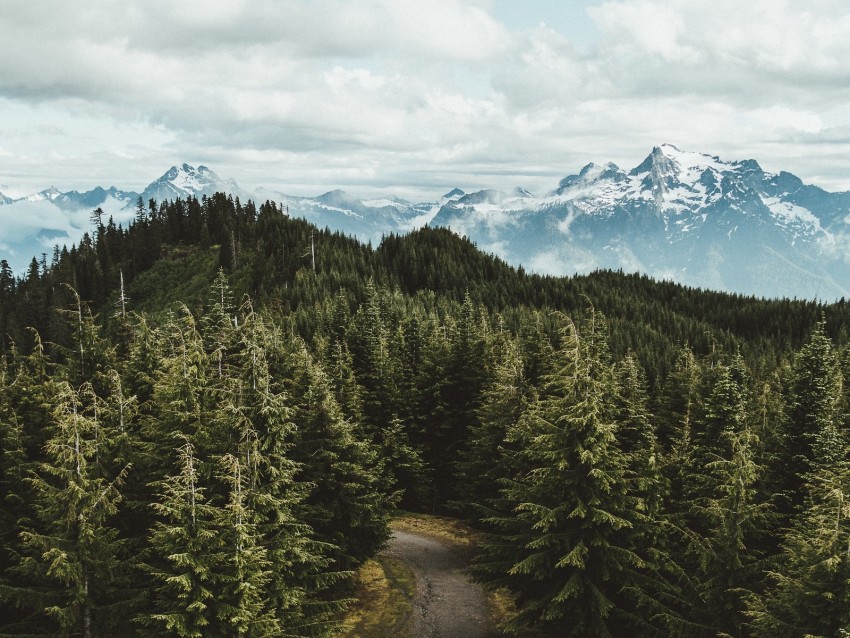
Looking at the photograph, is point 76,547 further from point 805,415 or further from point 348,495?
point 805,415

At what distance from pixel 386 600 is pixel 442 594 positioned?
3009 millimetres

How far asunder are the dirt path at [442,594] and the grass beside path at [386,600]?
513mm

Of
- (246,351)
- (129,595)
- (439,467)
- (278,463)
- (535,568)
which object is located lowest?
(439,467)

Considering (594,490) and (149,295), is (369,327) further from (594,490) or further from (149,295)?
(149,295)

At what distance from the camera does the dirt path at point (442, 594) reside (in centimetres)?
2977

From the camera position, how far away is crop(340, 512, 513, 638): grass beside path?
1177 inches

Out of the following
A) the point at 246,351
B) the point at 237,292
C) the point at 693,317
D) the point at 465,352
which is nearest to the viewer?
the point at 246,351

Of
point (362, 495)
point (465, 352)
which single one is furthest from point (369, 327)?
point (362, 495)

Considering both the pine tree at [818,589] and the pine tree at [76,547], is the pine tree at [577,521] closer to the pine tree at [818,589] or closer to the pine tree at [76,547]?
the pine tree at [818,589]

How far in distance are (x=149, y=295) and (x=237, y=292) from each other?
2375 centimetres

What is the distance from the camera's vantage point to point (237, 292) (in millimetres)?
120750

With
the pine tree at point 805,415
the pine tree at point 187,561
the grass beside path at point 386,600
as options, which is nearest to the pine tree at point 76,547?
the pine tree at point 187,561

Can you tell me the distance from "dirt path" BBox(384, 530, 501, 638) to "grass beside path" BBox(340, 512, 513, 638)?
513 millimetres

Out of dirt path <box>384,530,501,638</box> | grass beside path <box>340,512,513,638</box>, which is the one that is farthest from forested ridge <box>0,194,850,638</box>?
dirt path <box>384,530,501,638</box>
